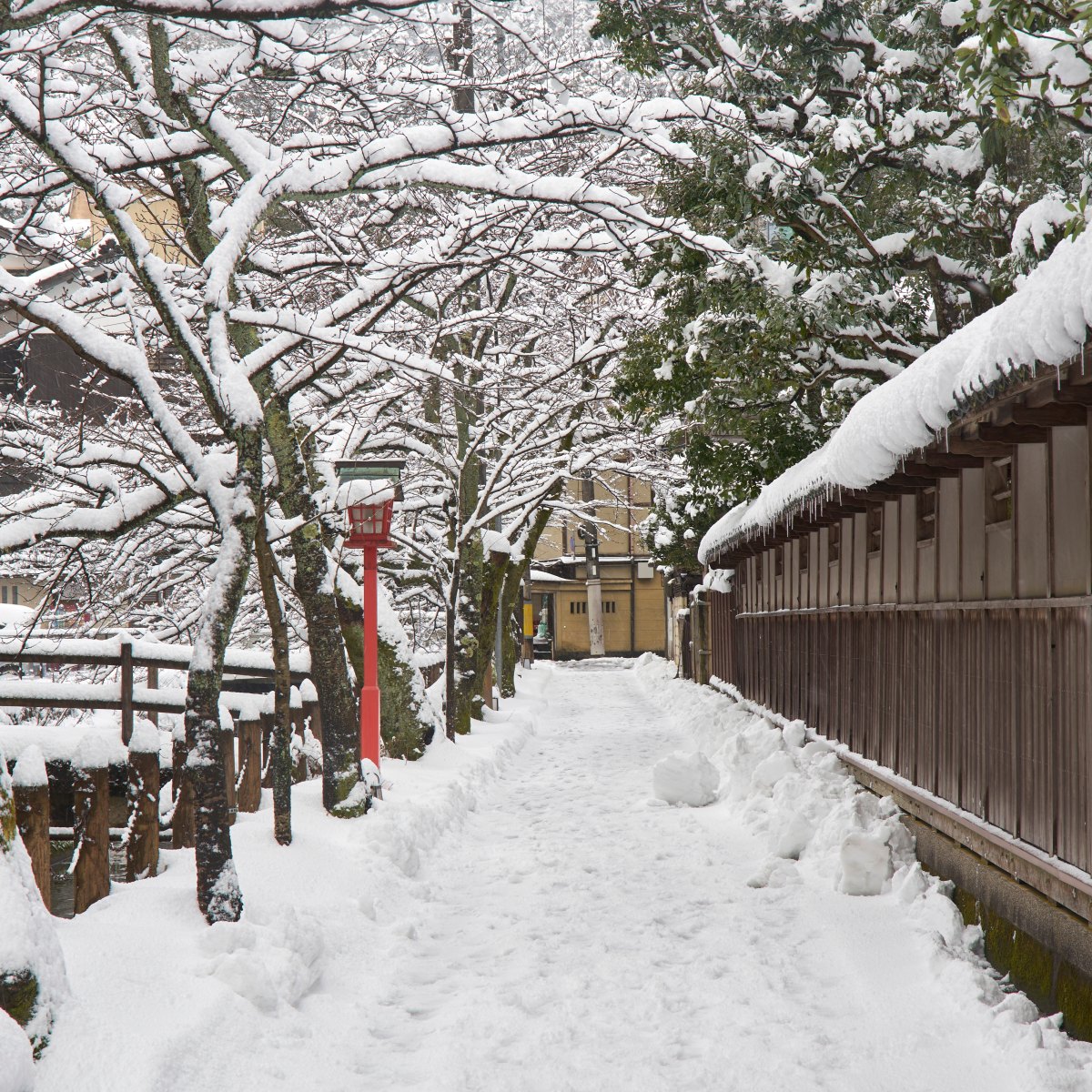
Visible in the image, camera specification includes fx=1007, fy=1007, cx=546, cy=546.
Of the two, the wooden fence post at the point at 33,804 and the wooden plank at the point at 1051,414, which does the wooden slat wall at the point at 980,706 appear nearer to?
the wooden plank at the point at 1051,414

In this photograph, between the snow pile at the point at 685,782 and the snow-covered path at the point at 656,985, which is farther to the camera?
the snow pile at the point at 685,782

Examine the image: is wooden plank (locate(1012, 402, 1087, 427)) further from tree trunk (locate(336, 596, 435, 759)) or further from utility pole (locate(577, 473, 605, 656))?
utility pole (locate(577, 473, 605, 656))

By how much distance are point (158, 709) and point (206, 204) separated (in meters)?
3.99

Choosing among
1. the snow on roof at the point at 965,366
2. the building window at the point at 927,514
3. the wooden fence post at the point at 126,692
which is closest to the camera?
the snow on roof at the point at 965,366

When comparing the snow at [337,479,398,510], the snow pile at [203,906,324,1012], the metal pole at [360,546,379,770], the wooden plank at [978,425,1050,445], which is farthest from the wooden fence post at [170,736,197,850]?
the wooden plank at [978,425,1050,445]

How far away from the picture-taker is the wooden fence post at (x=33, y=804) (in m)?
4.64

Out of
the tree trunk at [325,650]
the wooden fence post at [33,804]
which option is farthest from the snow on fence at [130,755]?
the tree trunk at [325,650]

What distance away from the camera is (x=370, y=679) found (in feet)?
30.0

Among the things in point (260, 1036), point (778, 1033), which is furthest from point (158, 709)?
point (778, 1033)

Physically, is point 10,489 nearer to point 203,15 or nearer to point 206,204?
point 206,204

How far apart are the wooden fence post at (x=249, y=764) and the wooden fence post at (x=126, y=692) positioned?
1034 millimetres

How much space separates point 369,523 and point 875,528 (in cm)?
438

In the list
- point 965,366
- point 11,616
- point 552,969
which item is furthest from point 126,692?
point 11,616

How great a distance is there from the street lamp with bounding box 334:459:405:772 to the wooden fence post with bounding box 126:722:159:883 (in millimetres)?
3120
